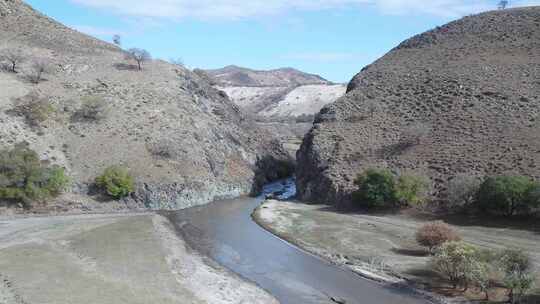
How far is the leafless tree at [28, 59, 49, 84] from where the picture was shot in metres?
77.1

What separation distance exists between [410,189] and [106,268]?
35.1 metres

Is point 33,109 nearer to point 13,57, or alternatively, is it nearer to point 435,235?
point 13,57

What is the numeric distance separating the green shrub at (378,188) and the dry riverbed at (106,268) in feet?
73.7

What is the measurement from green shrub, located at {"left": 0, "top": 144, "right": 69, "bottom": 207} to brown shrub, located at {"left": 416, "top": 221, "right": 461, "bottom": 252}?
36804 millimetres

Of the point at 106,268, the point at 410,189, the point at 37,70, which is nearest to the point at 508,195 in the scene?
the point at 410,189

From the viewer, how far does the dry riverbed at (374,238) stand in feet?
125

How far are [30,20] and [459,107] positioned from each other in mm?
71161

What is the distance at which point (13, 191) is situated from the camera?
2126 inches

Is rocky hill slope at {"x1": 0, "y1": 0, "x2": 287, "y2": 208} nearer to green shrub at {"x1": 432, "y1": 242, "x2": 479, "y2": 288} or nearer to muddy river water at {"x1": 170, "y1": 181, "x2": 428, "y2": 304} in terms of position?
muddy river water at {"x1": 170, "y1": 181, "x2": 428, "y2": 304}

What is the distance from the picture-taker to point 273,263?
40.6 m

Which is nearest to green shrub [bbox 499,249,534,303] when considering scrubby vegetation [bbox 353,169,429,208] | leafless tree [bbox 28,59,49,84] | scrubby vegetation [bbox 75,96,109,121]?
scrubby vegetation [bbox 353,169,429,208]

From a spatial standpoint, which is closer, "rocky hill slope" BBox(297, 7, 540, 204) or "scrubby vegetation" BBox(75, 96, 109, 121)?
"rocky hill slope" BBox(297, 7, 540, 204)

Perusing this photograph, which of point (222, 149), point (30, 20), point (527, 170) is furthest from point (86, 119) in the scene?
point (527, 170)

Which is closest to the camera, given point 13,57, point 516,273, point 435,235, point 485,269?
point 516,273
